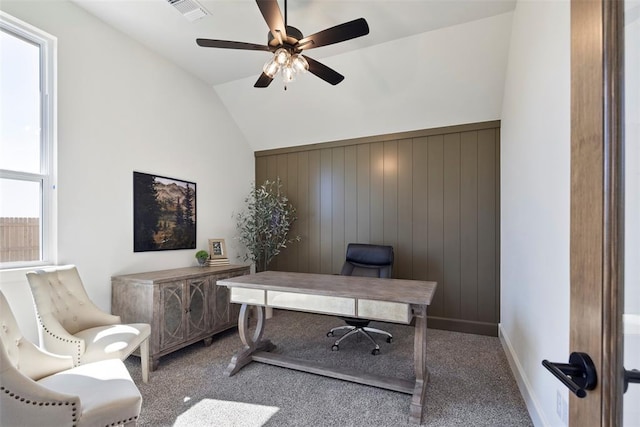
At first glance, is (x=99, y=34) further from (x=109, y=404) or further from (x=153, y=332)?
(x=109, y=404)

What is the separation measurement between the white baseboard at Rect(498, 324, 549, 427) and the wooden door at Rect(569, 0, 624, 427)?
1.57 m

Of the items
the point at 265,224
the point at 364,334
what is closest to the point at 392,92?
the point at 265,224

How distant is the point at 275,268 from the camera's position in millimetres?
4848

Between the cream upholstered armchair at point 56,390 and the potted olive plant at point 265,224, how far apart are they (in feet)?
8.73

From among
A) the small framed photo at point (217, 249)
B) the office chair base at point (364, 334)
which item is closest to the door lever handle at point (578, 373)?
the office chair base at point (364, 334)

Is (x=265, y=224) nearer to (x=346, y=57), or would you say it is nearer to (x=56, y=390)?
(x=346, y=57)

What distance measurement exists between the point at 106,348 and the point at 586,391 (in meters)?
2.52

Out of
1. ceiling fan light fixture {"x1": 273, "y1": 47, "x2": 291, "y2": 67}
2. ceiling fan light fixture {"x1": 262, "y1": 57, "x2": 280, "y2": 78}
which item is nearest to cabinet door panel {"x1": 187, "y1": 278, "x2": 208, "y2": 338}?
ceiling fan light fixture {"x1": 262, "y1": 57, "x2": 280, "y2": 78}

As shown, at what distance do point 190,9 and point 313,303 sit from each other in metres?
2.63

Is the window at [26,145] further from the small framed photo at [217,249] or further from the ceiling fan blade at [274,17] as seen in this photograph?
the ceiling fan blade at [274,17]

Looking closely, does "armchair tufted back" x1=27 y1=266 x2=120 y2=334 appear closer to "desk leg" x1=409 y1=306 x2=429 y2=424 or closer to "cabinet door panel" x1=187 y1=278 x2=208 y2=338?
"cabinet door panel" x1=187 y1=278 x2=208 y2=338

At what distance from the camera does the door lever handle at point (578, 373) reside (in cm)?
61

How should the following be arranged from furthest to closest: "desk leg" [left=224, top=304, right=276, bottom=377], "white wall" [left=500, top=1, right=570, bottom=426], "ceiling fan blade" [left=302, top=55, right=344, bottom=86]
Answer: "desk leg" [left=224, top=304, right=276, bottom=377]
"ceiling fan blade" [left=302, top=55, right=344, bottom=86]
"white wall" [left=500, top=1, right=570, bottom=426]

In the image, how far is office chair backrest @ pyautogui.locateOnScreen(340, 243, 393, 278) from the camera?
3.40 metres
